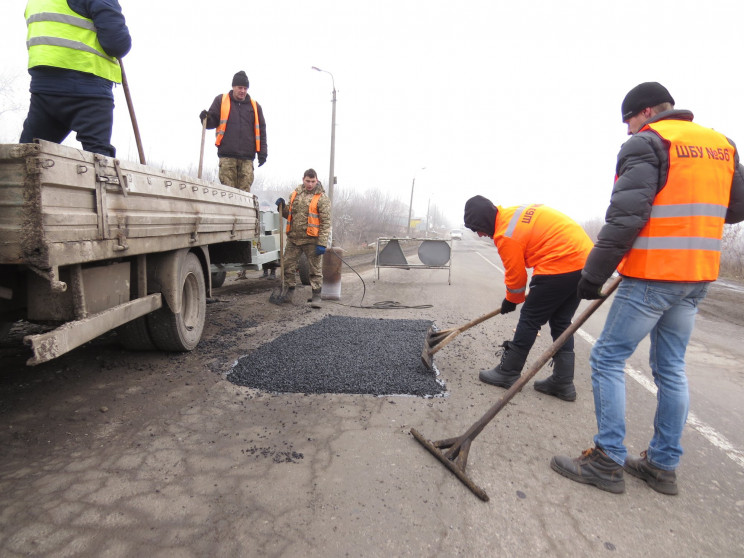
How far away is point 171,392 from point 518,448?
2.56 metres

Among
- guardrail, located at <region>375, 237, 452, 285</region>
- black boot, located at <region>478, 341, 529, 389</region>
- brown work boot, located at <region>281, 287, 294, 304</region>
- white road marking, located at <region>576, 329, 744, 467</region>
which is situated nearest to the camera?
white road marking, located at <region>576, 329, 744, 467</region>

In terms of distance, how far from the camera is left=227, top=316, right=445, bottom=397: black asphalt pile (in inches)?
136

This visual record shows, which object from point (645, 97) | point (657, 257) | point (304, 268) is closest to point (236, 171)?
point (304, 268)

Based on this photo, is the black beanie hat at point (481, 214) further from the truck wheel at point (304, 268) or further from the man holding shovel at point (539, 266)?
the truck wheel at point (304, 268)

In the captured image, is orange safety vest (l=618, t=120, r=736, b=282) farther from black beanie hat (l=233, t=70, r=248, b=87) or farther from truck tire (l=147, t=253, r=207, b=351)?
black beanie hat (l=233, t=70, r=248, b=87)

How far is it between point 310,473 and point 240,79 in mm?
5554

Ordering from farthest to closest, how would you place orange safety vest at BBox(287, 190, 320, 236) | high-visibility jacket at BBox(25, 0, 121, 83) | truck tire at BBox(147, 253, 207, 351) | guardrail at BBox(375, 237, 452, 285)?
guardrail at BBox(375, 237, 452, 285), orange safety vest at BBox(287, 190, 320, 236), truck tire at BBox(147, 253, 207, 351), high-visibility jacket at BBox(25, 0, 121, 83)

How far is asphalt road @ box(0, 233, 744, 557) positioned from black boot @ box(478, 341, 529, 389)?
14 centimetres

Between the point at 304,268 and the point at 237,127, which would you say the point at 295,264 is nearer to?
the point at 304,268

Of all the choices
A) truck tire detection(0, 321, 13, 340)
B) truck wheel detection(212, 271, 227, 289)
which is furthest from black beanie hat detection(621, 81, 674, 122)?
truck wheel detection(212, 271, 227, 289)

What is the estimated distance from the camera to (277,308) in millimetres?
6430

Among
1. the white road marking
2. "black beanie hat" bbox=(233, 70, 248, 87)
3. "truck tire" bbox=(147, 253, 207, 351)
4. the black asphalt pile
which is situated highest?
"black beanie hat" bbox=(233, 70, 248, 87)

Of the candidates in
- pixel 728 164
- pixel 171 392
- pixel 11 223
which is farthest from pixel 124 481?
pixel 728 164

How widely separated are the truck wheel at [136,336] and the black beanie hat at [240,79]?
12.5 feet
